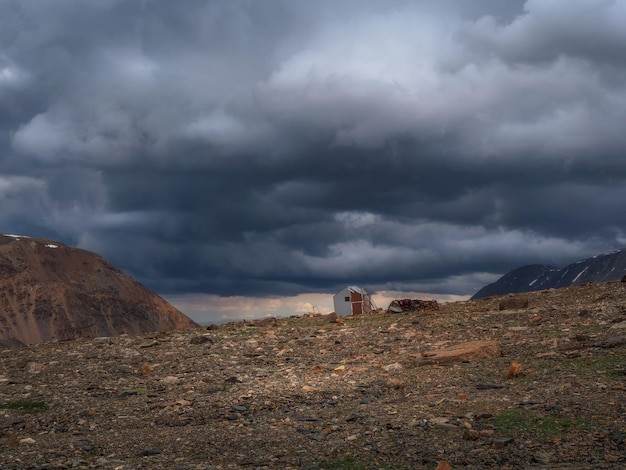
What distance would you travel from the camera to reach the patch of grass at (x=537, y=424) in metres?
11.2

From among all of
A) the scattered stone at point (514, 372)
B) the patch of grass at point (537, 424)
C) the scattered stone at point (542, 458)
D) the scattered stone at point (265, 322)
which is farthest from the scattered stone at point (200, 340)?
the scattered stone at point (542, 458)

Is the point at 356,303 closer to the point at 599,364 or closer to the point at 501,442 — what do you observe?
the point at 599,364

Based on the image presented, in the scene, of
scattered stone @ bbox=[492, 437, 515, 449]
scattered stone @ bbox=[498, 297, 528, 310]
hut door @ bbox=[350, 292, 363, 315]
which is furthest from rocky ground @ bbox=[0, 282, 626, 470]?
hut door @ bbox=[350, 292, 363, 315]

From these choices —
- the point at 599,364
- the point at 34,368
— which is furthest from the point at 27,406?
the point at 599,364

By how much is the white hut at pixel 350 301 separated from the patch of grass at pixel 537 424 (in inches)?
1573

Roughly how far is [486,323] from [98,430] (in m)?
15.8

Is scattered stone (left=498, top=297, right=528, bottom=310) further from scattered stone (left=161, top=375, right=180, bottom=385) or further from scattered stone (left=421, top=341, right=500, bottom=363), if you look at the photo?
scattered stone (left=161, top=375, right=180, bottom=385)

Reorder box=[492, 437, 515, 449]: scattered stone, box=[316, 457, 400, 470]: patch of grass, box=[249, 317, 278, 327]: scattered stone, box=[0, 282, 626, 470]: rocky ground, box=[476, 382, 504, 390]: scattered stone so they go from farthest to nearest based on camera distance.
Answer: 1. box=[249, 317, 278, 327]: scattered stone
2. box=[476, 382, 504, 390]: scattered stone
3. box=[0, 282, 626, 470]: rocky ground
4. box=[492, 437, 515, 449]: scattered stone
5. box=[316, 457, 400, 470]: patch of grass

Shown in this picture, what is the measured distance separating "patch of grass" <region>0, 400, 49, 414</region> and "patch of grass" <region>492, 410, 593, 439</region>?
39.3ft

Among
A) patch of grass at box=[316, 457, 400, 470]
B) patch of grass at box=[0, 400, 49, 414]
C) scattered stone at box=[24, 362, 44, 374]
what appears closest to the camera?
patch of grass at box=[316, 457, 400, 470]

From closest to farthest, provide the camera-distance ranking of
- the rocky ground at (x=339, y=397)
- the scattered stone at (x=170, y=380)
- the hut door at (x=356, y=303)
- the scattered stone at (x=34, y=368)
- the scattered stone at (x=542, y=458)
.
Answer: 1. the scattered stone at (x=542, y=458)
2. the rocky ground at (x=339, y=397)
3. the scattered stone at (x=170, y=380)
4. the scattered stone at (x=34, y=368)
5. the hut door at (x=356, y=303)

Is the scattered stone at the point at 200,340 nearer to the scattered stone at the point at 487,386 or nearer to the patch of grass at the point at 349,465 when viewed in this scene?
the scattered stone at the point at 487,386

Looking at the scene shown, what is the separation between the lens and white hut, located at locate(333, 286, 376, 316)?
52.4 meters

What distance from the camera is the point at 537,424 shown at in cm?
1163
